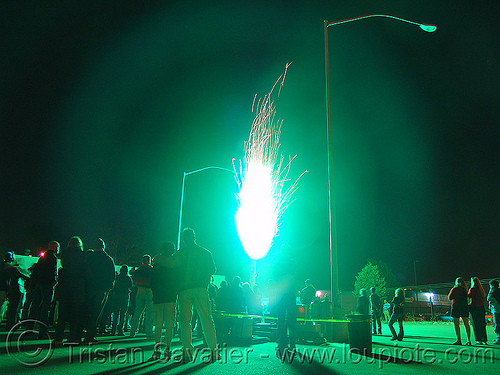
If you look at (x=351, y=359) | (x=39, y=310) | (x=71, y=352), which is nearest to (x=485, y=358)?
(x=351, y=359)

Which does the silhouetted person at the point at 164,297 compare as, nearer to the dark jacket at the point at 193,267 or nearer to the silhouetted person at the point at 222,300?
the dark jacket at the point at 193,267

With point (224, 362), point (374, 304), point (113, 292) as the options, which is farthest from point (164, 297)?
point (374, 304)

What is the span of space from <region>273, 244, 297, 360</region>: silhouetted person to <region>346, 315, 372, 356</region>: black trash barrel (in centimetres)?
137

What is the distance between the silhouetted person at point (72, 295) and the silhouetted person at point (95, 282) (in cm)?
14

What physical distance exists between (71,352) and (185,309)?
7.29 feet

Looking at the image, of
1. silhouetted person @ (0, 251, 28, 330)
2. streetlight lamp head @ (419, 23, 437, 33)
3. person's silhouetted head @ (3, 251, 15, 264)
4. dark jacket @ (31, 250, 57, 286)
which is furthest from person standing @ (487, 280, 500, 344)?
person's silhouetted head @ (3, 251, 15, 264)

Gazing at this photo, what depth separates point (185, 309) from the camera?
7.04 meters

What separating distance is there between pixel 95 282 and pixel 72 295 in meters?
0.52

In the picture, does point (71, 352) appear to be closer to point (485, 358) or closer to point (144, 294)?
point (144, 294)

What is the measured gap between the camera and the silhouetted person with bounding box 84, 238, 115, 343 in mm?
8562

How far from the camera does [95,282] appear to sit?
8.64 metres

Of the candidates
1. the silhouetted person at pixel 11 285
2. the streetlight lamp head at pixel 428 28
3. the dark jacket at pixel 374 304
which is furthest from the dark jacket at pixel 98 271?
the streetlight lamp head at pixel 428 28

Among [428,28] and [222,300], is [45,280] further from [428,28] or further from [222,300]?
[428,28]

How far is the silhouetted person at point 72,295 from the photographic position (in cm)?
831
